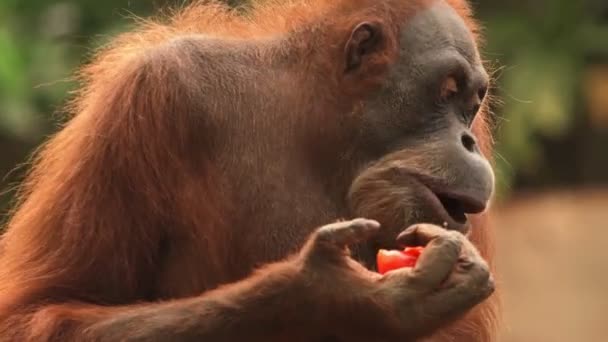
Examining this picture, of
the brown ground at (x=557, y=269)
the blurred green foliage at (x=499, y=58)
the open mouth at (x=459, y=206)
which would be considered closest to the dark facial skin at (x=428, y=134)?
the open mouth at (x=459, y=206)

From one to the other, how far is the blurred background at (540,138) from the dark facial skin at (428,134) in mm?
5472

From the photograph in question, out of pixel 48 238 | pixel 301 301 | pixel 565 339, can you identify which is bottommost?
pixel 565 339

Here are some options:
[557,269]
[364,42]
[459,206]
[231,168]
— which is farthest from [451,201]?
[557,269]

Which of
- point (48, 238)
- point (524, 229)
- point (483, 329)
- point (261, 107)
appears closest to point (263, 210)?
point (261, 107)

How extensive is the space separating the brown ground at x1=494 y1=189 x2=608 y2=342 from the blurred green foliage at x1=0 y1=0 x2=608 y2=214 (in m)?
0.46

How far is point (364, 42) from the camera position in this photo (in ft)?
16.8

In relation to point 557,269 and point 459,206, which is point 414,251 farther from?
point 557,269

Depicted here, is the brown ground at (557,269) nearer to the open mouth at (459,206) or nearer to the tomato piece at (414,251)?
the open mouth at (459,206)

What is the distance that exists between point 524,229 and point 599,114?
4.21 feet

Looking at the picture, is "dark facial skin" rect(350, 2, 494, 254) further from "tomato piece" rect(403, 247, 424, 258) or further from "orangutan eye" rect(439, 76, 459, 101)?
"tomato piece" rect(403, 247, 424, 258)

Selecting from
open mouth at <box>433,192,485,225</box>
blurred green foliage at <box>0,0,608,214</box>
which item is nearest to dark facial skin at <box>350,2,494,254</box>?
open mouth at <box>433,192,485,225</box>

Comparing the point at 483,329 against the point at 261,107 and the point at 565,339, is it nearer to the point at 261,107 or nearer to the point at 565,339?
the point at 261,107

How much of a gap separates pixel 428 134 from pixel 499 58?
6.71 metres

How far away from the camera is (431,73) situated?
16.6 feet
